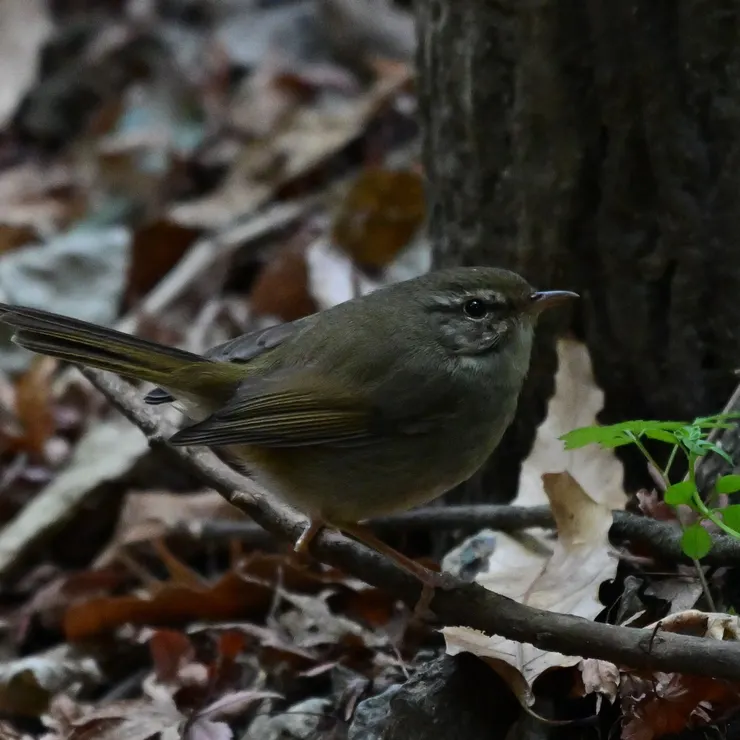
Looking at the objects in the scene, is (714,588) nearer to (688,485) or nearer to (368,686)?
(688,485)

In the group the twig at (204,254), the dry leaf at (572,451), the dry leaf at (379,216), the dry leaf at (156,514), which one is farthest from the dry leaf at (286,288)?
the dry leaf at (572,451)

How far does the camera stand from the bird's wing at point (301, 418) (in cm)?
290

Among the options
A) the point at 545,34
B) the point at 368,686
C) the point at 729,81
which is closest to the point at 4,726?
the point at 368,686

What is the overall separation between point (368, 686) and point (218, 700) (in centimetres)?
50

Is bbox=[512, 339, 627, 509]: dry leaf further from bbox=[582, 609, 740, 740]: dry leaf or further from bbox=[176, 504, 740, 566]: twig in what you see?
bbox=[582, 609, 740, 740]: dry leaf

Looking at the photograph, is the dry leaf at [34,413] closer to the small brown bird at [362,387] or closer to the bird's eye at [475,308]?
the small brown bird at [362,387]

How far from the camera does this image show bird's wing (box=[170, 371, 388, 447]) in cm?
290

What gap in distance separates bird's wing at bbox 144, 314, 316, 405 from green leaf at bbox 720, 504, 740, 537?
142cm

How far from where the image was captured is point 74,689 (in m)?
3.62

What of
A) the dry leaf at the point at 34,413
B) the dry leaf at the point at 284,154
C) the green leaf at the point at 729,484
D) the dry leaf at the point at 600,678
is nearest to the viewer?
the green leaf at the point at 729,484

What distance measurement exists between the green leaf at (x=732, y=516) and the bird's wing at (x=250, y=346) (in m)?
1.42

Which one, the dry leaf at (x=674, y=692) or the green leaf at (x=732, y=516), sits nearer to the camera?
the green leaf at (x=732, y=516)

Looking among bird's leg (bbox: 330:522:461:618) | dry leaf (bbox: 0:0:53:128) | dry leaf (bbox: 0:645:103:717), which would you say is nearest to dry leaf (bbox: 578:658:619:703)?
bird's leg (bbox: 330:522:461:618)

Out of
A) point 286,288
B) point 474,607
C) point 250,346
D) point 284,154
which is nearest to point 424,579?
point 474,607
